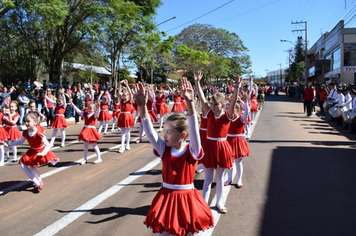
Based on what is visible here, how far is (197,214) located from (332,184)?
14.9 feet

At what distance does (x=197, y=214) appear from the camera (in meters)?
2.95

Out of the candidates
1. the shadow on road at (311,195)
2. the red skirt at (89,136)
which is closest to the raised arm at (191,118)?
the shadow on road at (311,195)

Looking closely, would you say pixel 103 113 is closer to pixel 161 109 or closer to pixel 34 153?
pixel 161 109

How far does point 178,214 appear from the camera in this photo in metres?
2.94

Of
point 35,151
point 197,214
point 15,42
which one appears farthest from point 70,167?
point 15,42

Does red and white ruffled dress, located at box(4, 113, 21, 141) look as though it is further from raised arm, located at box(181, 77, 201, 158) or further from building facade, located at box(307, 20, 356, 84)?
building facade, located at box(307, 20, 356, 84)

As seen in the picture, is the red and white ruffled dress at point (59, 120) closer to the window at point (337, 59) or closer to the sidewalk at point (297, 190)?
the sidewalk at point (297, 190)

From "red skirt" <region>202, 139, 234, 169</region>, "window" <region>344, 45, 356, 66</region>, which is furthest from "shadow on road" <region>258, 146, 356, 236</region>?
"window" <region>344, 45, 356, 66</region>

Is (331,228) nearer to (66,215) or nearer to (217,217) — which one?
(217,217)

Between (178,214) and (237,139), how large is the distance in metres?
3.32

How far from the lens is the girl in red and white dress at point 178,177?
9.48ft

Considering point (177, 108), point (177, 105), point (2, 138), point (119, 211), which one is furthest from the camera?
point (177, 105)

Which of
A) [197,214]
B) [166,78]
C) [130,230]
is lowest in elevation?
[130,230]

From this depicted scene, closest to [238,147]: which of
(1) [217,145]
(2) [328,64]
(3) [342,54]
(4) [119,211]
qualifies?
(1) [217,145]
